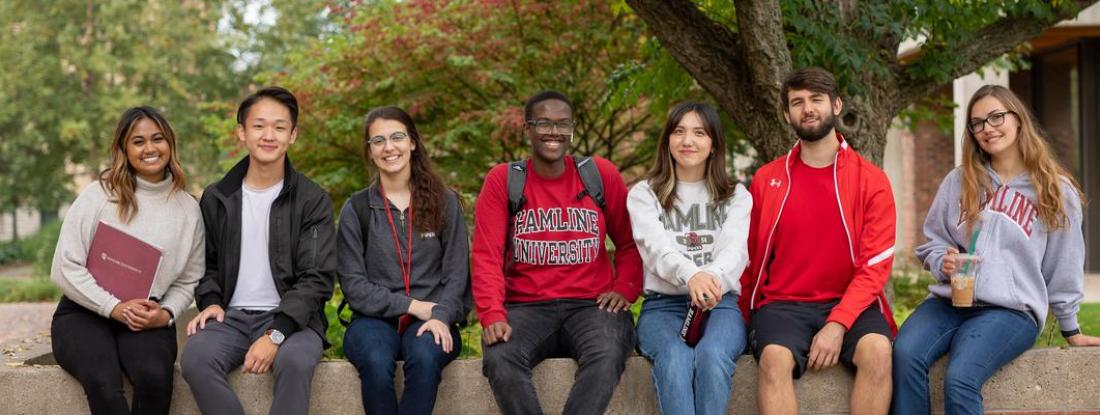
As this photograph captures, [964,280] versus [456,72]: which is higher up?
[456,72]

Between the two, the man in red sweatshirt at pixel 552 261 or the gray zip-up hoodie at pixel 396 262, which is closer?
the man in red sweatshirt at pixel 552 261

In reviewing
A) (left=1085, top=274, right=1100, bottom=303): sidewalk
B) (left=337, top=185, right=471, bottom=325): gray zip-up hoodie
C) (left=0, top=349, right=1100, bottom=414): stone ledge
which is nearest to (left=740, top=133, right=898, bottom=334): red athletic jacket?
(left=0, top=349, right=1100, bottom=414): stone ledge

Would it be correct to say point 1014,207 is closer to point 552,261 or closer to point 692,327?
point 692,327

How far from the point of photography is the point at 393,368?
426 cm

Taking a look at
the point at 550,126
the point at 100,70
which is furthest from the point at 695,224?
the point at 100,70

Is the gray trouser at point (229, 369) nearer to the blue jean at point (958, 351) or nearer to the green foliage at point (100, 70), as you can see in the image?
the blue jean at point (958, 351)

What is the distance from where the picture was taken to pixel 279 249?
4.51m

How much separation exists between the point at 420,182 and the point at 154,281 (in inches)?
49.6

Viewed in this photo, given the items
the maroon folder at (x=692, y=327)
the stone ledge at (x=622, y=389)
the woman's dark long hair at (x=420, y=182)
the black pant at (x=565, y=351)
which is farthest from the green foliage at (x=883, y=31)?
the woman's dark long hair at (x=420, y=182)

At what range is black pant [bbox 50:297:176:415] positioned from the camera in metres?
4.16

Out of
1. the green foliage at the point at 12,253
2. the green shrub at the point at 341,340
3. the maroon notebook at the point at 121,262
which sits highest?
the maroon notebook at the point at 121,262

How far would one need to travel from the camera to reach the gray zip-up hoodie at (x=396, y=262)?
179 inches

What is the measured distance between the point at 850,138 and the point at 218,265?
3.86m

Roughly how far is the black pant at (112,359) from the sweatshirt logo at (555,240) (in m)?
1.62
